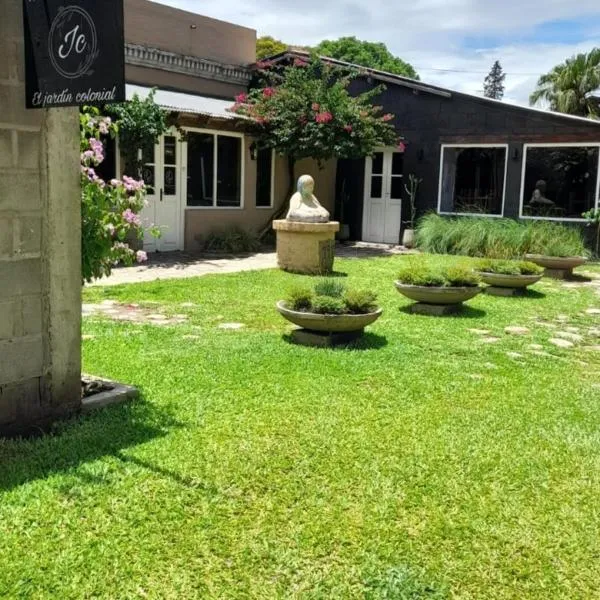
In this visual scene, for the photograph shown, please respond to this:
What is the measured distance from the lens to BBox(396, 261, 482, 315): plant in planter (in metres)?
8.11

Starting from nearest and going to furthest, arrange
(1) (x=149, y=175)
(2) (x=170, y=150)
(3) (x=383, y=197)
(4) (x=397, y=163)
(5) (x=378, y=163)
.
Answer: (1) (x=149, y=175)
(2) (x=170, y=150)
(4) (x=397, y=163)
(3) (x=383, y=197)
(5) (x=378, y=163)

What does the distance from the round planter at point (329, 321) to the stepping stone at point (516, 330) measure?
1901 millimetres

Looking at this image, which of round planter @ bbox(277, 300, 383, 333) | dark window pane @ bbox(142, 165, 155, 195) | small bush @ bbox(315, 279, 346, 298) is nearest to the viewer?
round planter @ bbox(277, 300, 383, 333)

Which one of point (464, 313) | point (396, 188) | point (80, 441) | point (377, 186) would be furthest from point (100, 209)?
point (377, 186)

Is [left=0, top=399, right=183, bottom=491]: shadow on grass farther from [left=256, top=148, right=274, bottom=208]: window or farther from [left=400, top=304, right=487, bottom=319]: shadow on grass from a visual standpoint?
[left=256, top=148, right=274, bottom=208]: window

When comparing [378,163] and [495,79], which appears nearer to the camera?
[378,163]

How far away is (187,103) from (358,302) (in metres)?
10.1

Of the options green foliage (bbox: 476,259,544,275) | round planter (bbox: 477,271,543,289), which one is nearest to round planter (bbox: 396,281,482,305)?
round planter (bbox: 477,271,543,289)

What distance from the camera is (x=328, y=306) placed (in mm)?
6277

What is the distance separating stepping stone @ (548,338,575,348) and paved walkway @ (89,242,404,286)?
586 centimetres

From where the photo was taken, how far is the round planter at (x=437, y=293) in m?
8.08

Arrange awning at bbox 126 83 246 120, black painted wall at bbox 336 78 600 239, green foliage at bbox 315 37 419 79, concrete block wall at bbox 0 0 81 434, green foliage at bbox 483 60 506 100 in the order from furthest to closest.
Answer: green foliage at bbox 483 60 506 100, green foliage at bbox 315 37 419 79, black painted wall at bbox 336 78 600 239, awning at bbox 126 83 246 120, concrete block wall at bbox 0 0 81 434

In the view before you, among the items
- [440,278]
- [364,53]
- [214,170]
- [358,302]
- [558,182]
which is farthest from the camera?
[364,53]

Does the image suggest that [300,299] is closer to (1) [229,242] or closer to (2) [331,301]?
(2) [331,301]
